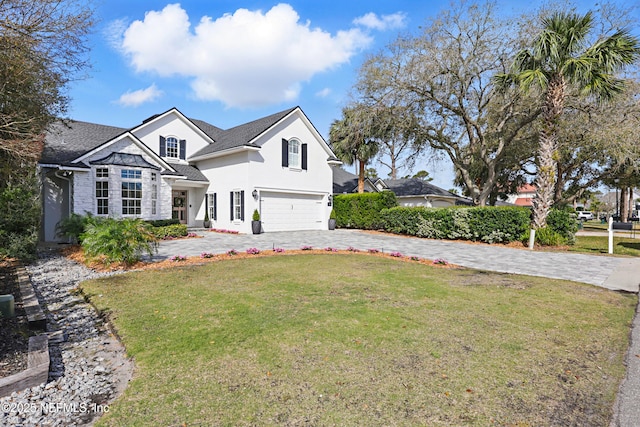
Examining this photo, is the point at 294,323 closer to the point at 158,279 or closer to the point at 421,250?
the point at 158,279

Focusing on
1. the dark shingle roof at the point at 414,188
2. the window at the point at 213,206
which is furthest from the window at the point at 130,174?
the dark shingle roof at the point at 414,188

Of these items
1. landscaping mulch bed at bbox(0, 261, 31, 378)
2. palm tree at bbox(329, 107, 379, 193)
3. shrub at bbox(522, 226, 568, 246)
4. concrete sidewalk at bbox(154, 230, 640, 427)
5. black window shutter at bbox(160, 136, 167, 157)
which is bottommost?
landscaping mulch bed at bbox(0, 261, 31, 378)

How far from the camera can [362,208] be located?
74.9ft

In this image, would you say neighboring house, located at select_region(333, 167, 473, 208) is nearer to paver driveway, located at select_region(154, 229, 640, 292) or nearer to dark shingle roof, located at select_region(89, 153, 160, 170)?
paver driveway, located at select_region(154, 229, 640, 292)

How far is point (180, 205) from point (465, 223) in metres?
17.2

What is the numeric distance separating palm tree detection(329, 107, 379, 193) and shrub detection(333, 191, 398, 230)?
119 inches

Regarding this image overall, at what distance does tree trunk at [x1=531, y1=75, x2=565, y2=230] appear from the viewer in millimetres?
14914

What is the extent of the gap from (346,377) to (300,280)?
14.2ft

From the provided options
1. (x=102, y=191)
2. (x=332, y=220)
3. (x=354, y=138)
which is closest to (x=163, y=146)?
(x=102, y=191)

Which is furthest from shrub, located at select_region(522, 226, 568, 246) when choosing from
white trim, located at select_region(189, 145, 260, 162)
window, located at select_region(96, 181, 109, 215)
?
window, located at select_region(96, 181, 109, 215)

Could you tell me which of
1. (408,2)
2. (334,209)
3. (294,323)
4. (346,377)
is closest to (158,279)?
(294,323)

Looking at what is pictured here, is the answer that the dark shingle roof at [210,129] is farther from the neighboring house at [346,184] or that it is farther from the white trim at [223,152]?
the neighboring house at [346,184]

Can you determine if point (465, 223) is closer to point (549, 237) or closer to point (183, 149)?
point (549, 237)

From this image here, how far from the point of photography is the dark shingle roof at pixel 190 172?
20.6 m
